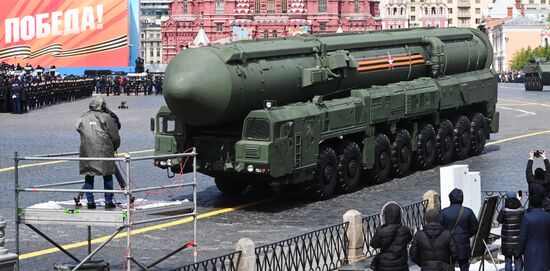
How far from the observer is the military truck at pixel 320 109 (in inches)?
1028

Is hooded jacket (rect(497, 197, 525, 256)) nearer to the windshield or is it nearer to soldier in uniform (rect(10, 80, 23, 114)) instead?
the windshield

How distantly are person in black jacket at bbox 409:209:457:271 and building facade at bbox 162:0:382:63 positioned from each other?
160 meters

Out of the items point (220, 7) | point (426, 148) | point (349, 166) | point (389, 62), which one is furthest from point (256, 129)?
point (220, 7)

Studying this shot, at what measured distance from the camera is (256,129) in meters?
26.3

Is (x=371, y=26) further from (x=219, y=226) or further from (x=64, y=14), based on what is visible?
(x=219, y=226)

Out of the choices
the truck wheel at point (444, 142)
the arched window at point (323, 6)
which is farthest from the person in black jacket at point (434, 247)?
the arched window at point (323, 6)

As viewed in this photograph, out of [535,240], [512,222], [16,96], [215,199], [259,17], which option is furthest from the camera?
[259,17]

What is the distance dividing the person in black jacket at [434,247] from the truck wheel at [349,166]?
12.8 m

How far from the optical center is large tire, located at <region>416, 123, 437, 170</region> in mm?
32938

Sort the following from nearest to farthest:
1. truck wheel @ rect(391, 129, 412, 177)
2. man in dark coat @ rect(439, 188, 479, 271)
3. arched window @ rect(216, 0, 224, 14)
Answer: man in dark coat @ rect(439, 188, 479, 271) → truck wheel @ rect(391, 129, 412, 177) → arched window @ rect(216, 0, 224, 14)

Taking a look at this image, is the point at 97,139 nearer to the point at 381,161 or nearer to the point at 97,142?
the point at 97,142

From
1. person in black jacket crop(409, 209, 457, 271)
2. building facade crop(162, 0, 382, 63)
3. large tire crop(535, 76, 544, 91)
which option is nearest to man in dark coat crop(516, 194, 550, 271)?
person in black jacket crop(409, 209, 457, 271)

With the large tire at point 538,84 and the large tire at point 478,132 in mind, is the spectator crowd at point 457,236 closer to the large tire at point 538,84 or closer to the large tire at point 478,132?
the large tire at point 478,132

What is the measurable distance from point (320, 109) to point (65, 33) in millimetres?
93530
